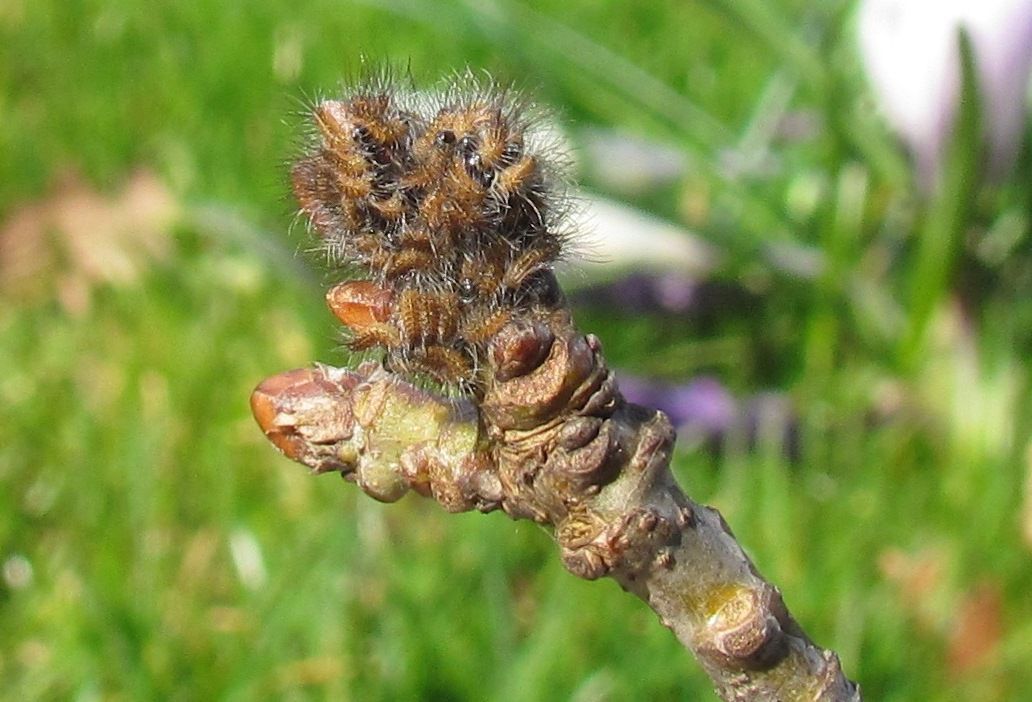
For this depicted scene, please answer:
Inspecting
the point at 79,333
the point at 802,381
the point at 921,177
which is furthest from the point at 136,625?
the point at 921,177

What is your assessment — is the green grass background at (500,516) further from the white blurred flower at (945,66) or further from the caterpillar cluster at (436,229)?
the caterpillar cluster at (436,229)

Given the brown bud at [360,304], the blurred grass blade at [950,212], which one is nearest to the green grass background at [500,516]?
the blurred grass blade at [950,212]

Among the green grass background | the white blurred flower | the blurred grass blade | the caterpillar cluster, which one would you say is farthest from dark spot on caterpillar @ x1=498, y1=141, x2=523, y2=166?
the white blurred flower

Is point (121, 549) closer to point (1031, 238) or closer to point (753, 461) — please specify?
point (753, 461)

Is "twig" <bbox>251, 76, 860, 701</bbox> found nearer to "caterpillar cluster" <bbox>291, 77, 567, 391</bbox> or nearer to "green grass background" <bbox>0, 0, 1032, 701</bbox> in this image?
"caterpillar cluster" <bbox>291, 77, 567, 391</bbox>

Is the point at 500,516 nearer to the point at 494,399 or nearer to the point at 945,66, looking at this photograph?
the point at 945,66

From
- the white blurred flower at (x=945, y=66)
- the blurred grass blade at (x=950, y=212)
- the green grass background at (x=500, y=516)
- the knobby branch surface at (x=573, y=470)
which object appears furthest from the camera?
the white blurred flower at (x=945, y=66)

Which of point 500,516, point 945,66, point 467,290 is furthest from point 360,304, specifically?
point 945,66
